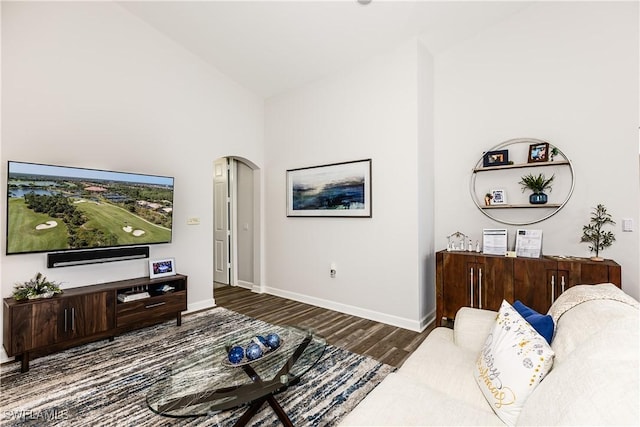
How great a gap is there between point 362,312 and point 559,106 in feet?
10.1

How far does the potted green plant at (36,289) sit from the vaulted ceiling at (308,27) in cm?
308

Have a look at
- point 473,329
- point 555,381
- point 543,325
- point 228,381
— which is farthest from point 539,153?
point 228,381

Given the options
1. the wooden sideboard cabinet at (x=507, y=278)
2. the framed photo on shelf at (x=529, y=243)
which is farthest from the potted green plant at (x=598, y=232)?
the framed photo on shelf at (x=529, y=243)

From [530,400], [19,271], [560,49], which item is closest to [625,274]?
[560,49]

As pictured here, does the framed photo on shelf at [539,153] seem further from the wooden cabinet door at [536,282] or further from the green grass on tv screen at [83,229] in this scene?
the green grass on tv screen at [83,229]

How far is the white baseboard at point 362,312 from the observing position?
337cm

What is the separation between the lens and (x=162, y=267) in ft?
11.8

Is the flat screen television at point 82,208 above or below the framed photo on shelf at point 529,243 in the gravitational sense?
above

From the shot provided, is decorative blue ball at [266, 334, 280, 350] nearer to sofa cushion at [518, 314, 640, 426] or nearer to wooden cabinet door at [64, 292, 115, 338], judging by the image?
sofa cushion at [518, 314, 640, 426]

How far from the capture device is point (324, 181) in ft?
13.6

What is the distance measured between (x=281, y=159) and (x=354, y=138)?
1.36 metres

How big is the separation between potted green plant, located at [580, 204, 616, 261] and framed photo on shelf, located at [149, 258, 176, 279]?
4390 mm

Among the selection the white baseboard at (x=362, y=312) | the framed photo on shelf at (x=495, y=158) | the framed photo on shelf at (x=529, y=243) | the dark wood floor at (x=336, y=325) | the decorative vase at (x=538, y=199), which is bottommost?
the dark wood floor at (x=336, y=325)

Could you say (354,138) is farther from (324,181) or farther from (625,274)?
(625,274)
